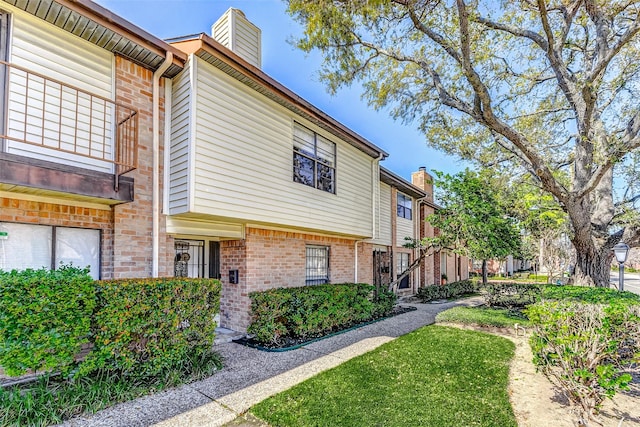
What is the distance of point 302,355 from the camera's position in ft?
21.0

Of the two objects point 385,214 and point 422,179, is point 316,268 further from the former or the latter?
point 422,179

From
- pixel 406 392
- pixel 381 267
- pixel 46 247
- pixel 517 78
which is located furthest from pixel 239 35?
pixel 381 267

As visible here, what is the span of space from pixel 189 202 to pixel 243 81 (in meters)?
3.00

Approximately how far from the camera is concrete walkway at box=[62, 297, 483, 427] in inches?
152

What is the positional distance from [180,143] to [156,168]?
0.68 meters

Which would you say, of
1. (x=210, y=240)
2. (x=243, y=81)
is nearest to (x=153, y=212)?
(x=210, y=240)

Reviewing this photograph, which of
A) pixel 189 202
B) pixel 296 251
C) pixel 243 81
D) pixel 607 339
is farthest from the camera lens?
pixel 296 251

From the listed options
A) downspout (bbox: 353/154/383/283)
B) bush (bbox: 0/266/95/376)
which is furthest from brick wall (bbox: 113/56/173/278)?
downspout (bbox: 353/154/383/283)

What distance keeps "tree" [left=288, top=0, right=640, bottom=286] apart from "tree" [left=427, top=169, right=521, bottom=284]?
3.40 ft

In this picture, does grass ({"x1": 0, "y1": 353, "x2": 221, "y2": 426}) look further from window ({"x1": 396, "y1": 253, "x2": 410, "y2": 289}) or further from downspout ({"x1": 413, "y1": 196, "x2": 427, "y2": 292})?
downspout ({"x1": 413, "y1": 196, "x2": 427, "y2": 292})

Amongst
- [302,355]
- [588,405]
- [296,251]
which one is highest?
[296,251]

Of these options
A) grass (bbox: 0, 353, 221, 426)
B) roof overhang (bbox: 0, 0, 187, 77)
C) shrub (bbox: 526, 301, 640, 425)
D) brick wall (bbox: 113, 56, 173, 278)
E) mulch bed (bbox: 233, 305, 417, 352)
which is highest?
roof overhang (bbox: 0, 0, 187, 77)

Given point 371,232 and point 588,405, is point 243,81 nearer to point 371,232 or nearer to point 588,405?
point 371,232

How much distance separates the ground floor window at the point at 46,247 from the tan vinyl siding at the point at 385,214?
10455 mm
